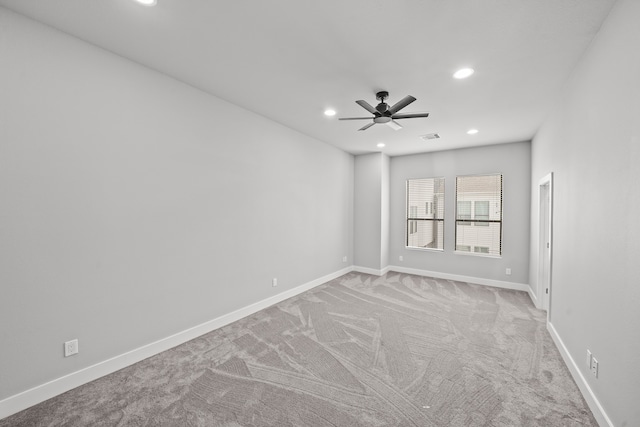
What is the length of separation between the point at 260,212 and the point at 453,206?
4.16 metres

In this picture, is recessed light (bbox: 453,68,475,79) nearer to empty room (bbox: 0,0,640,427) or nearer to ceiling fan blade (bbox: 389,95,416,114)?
empty room (bbox: 0,0,640,427)

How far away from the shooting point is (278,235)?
431 centimetres

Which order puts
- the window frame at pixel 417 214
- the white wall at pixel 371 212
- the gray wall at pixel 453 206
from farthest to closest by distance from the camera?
the white wall at pixel 371 212 → the window frame at pixel 417 214 → the gray wall at pixel 453 206

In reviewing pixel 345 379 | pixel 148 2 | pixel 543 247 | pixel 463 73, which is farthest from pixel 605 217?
pixel 148 2

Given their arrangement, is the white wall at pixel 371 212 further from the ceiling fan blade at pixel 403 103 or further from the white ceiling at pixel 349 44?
the ceiling fan blade at pixel 403 103

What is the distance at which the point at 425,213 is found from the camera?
245 inches

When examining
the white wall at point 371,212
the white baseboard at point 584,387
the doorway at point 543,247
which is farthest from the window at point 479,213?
the white baseboard at point 584,387

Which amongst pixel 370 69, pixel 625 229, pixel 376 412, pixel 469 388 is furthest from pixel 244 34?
pixel 469 388

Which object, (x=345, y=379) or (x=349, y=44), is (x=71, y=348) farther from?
(x=349, y=44)

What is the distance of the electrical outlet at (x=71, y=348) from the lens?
7.20ft

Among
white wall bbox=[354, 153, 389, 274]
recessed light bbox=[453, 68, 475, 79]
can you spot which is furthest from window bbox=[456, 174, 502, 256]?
recessed light bbox=[453, 68, 475, 79]

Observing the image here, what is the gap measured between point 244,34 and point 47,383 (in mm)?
3120

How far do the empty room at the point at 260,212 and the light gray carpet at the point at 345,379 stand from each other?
0.02 metres

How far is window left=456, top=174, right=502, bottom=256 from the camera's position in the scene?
5438 millimetres
